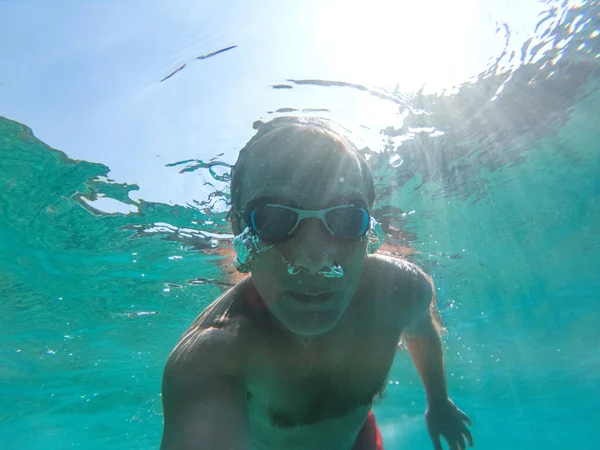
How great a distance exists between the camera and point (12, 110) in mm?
7543

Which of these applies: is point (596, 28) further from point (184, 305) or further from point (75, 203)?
point (184, 305)

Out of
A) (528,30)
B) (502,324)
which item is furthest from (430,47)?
(502,324)

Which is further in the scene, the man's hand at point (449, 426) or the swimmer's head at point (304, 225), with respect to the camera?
the man's hand at point (449, 426)

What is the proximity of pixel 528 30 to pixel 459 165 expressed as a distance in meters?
3.79

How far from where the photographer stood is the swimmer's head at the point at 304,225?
3.58 m

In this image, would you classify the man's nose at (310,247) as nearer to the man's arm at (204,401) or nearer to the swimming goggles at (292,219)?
the swimming goggles at (292,219)

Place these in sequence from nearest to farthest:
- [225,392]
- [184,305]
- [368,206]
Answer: [225,392]
[368,206]
[184,305]

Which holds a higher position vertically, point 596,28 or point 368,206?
point 596,28

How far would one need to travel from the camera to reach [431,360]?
560 cm

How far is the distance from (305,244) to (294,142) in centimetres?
95

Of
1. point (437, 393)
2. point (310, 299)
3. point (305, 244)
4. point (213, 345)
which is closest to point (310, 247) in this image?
point (305, 244)

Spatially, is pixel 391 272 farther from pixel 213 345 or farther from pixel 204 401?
pixel 204 401

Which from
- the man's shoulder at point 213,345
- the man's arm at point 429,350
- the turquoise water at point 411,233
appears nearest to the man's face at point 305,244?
the man's shoulder at point 213,345

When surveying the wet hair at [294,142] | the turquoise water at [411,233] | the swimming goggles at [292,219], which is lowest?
the swimming goggles at [292,219]
